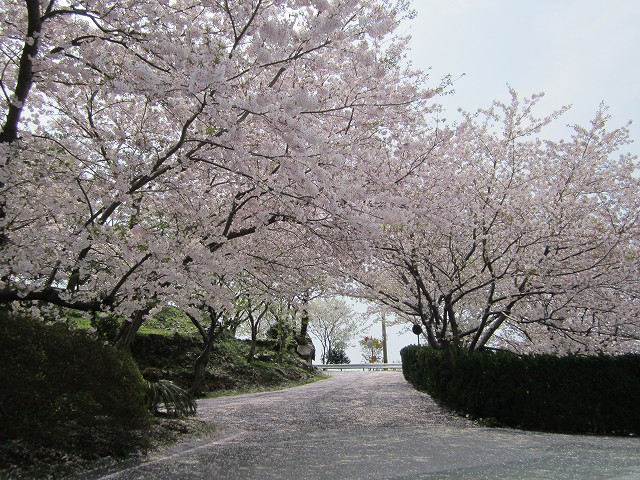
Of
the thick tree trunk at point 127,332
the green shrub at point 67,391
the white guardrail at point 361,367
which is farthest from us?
the white guardrail at point 361,367

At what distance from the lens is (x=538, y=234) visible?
31.9 feet

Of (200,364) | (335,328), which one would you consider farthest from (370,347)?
(200,364)

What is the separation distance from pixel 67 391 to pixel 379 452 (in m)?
3.93

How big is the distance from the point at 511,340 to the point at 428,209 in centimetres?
752

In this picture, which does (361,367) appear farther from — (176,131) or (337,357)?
(176,131)

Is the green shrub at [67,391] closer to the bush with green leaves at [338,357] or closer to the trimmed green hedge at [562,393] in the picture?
the trimmed green hedge at [562,393]

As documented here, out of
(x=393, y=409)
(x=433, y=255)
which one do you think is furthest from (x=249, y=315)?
(x=433, y=255)

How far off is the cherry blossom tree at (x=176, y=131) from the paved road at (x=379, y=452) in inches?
88.8

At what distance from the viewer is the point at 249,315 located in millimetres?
18234

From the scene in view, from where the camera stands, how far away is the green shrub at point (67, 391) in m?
4.32

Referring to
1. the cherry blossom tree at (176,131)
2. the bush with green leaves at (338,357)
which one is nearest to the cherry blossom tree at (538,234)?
the cherry blossom tree at (176,131)

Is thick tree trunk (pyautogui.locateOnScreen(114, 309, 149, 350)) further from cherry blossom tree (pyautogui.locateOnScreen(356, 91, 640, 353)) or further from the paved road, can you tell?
cherry blossom tree (pyautogui.locateOnScreen(356, 91, 640, 353))

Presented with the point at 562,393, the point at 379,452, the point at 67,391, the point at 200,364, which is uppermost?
the point at 200,364

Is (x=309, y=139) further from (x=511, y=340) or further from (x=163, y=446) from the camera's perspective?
(x=511, y=340)
